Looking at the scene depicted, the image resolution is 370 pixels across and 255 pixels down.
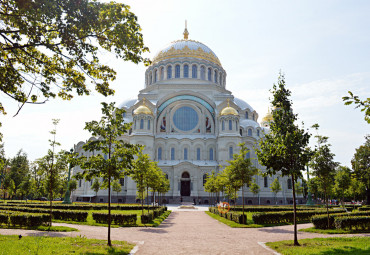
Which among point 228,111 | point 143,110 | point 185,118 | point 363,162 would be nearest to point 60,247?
point 143,110

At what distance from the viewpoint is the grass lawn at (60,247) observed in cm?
938

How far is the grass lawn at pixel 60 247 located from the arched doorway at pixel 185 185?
129ft

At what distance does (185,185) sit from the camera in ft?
168

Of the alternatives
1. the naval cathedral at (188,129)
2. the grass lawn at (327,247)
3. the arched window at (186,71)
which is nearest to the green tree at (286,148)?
the grass lawn at (327,247)

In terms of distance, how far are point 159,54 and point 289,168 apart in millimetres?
56842

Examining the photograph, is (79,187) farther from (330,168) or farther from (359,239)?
(359,239)

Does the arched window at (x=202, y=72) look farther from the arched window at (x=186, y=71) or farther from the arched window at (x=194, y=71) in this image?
the arched window at (x=186, y=71)

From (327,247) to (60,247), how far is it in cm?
986

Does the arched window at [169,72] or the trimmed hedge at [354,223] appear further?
the arched window at [169,72]

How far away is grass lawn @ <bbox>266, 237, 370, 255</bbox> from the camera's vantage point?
975 centimetres

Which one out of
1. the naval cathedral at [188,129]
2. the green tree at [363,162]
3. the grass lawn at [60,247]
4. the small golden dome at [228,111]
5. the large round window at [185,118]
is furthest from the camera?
the large round window at [185,118]

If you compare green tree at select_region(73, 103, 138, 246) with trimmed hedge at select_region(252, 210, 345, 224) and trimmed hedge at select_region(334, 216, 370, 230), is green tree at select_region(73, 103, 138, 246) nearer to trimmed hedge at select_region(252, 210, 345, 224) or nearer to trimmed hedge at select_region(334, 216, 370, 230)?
trimmed hedge at select_region(252, 210, 345, 224)

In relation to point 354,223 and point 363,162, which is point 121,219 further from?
point 363,162

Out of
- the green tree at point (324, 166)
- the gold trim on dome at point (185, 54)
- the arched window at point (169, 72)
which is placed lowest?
the green tree at point (324, 166)
